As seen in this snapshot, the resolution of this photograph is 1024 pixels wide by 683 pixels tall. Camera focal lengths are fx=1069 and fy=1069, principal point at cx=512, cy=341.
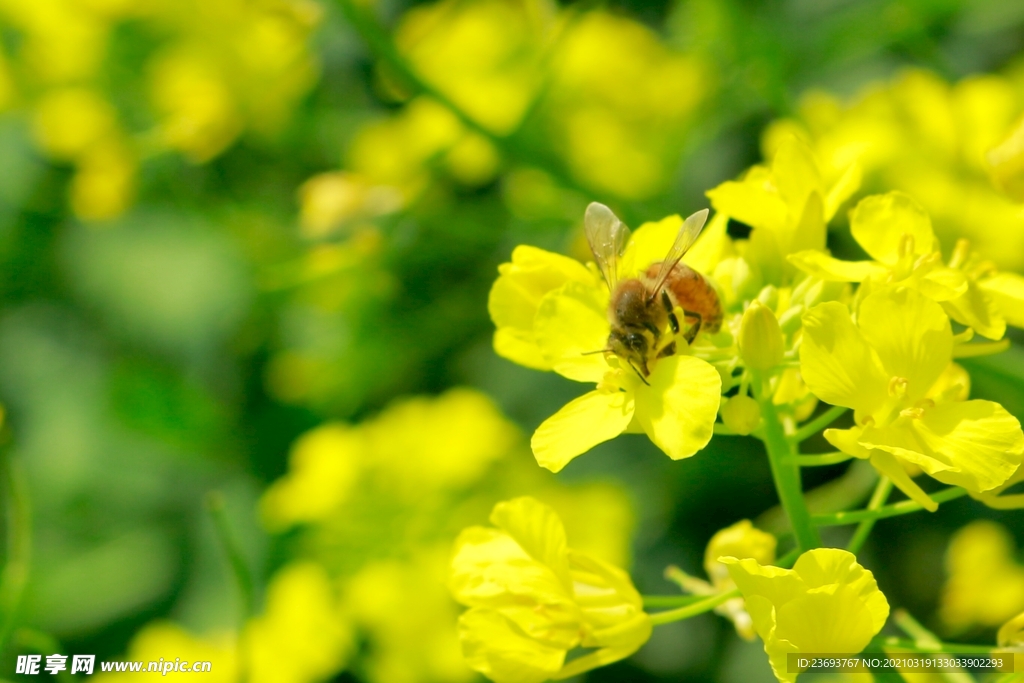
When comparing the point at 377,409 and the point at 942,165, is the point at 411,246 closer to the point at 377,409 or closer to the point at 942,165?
the point at 377,409

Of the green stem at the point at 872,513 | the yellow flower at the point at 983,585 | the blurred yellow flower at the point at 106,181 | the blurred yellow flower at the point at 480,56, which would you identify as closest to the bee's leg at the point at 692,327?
the green stem at the point at 872,513

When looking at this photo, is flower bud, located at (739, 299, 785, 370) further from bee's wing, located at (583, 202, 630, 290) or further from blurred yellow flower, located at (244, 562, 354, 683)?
blurred yellow flower, located at (244, 562, 354, 683)

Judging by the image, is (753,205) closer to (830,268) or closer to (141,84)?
(830,268)

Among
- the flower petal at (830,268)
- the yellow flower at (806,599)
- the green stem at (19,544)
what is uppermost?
the green stem at (19,544)

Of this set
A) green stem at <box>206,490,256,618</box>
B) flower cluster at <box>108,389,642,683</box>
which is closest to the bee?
green stem at <box>206,490,256,618</box>

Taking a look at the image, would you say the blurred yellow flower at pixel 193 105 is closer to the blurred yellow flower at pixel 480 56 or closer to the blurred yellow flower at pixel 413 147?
the blurred yellow flower at pixel 413 147

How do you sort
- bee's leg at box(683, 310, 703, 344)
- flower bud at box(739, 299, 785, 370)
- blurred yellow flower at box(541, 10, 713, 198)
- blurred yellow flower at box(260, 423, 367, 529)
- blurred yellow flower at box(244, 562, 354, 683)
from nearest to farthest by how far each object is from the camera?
1. flower bud at box(739, 299, 785, 370)
2. bee's leg at box(683, 310, 703, 344)
3. blurred yellow flower at box(244, 562, 354, 683)
4. blurred yellow flower at box(260, 423, 367, 529)
5. blurred yellow flower at box(541, 10, 713, 198)
